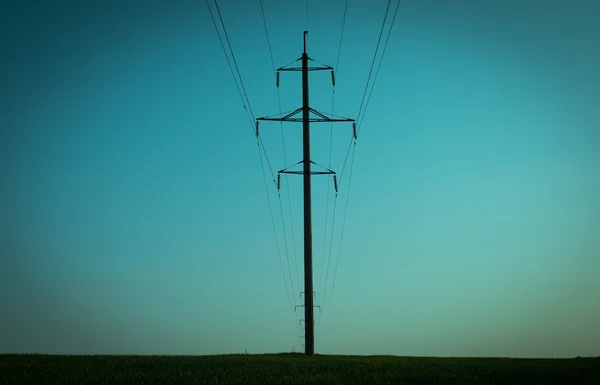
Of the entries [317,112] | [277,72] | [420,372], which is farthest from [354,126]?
[420,372]

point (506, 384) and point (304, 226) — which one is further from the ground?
point (304, 226)

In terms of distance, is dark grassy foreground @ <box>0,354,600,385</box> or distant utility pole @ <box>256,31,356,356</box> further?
distant utility pole @ <box>256,31,356,356</box>

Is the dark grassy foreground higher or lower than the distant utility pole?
lower

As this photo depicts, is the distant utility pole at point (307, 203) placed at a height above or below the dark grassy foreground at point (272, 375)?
above

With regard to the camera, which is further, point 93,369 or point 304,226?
point 304,226

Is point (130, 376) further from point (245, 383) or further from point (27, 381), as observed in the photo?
point (245, 383)

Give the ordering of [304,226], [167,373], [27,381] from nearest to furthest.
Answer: [27,381]
[167,373]
[304,226]

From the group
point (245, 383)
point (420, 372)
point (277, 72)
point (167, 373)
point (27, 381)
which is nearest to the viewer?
point (245, 383)

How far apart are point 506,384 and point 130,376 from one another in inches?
435

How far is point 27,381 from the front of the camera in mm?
17594

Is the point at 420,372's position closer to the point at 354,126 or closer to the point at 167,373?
the point at 167,373

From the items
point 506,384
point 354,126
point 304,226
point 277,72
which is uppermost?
point 277,72

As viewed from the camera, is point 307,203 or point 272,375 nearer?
point 272,375

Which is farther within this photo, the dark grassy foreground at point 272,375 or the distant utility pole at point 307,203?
the distant utility pole at point 307,203
